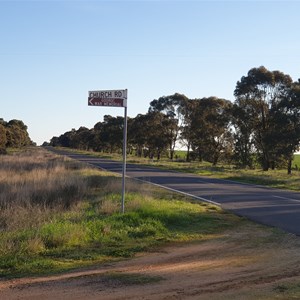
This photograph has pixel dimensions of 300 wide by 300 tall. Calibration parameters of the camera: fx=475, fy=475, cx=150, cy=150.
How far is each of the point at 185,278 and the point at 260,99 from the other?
46909 millimetres

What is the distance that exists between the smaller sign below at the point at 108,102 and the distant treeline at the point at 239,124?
112ft

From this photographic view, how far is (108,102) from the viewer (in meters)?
11.2

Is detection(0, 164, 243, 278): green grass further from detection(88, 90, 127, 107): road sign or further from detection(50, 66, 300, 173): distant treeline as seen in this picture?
detection(50, 66, 300, 173): distant treeline

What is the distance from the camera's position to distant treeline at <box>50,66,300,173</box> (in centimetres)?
4406

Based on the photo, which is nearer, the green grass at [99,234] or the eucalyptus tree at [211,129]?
the green grass at [99,234]

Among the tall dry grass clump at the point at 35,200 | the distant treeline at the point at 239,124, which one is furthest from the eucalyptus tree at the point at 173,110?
the tall dry grass clump at the point at 35,200

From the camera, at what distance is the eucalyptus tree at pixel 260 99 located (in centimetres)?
5034

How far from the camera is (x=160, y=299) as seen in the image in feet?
18.8

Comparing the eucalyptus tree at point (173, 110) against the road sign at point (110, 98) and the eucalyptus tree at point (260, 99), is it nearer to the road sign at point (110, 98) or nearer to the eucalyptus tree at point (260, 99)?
the eucalyptus tree at point (260, 99)

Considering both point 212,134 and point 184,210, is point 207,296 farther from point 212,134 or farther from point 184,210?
point 212,134

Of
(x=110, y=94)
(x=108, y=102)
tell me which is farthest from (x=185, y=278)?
(x=110, y=94)

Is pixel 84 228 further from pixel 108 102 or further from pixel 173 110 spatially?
pixel 173 110

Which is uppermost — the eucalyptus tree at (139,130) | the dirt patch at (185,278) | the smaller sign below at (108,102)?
the eucalyptus tree at (139,130)

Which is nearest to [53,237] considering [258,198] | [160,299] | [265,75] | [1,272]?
[1,272]
